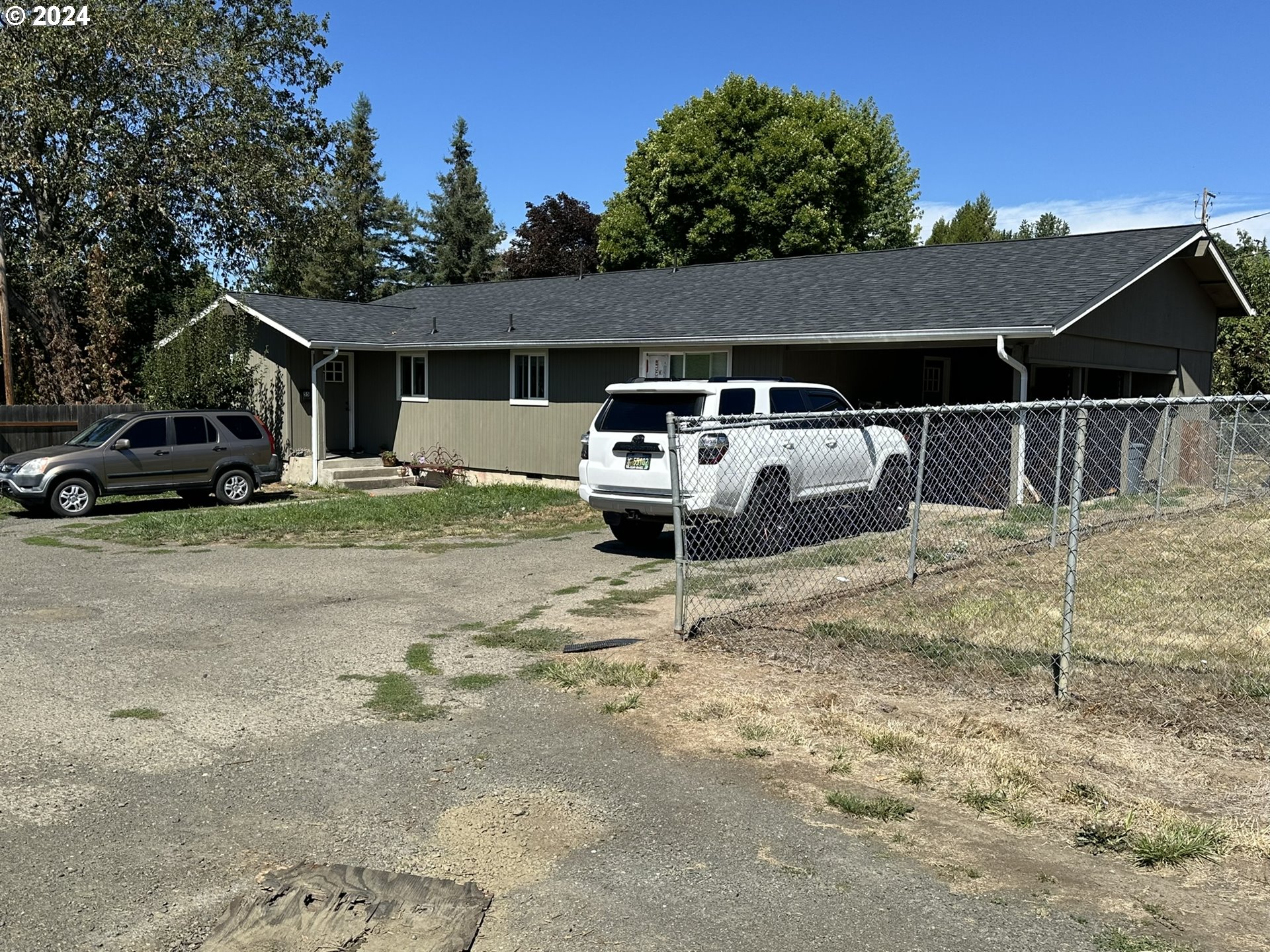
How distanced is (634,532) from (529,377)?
743cm

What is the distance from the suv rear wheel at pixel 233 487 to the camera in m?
17.4

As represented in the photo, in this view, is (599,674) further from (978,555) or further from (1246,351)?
(1246,351)

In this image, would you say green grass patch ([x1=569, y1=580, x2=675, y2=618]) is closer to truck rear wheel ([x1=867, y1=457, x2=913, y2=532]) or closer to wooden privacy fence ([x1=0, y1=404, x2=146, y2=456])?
truck rear wheel ([x1=867, y1=457, x2=913, y2=532])

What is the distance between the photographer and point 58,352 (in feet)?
76.9

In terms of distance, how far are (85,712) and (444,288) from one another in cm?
2207

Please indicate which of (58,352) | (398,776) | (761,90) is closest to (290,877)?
(398,776)

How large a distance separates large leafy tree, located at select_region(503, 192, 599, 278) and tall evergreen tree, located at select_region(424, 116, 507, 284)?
18.9ft

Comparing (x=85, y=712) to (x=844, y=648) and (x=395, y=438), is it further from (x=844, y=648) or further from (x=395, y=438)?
(x=395, y=438)

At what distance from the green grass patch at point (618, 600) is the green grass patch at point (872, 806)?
420 centimetres

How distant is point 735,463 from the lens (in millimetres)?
10867

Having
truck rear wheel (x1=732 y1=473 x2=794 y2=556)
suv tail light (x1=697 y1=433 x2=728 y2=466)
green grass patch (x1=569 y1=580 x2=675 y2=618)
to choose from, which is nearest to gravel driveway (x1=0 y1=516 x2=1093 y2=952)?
green grass patch (x1=569 y1=580 x2=675 y2=618)

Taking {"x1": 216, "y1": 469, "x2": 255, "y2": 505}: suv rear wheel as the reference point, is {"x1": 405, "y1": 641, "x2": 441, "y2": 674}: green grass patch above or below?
below

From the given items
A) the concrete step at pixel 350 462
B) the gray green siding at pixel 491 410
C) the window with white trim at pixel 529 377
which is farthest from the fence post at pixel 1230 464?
the concrete step at pixel 350 462

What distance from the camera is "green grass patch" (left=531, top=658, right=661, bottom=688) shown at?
264 inches
